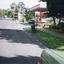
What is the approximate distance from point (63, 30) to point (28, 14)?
4686cm

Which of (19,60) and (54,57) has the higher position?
(54,57)

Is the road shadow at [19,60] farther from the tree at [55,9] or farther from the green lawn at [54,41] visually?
the tree at [55,9]

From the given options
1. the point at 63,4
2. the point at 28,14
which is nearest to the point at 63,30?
the point at 63,4

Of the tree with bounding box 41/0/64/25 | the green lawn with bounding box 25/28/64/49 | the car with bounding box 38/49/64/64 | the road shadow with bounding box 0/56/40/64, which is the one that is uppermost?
the tree with bounding box 41/0/64/25

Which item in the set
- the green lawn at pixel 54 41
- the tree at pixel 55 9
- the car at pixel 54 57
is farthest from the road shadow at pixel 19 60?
the tree at pixel 55 9

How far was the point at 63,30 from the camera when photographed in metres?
16.8

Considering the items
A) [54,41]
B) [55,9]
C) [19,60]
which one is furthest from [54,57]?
[55,9]

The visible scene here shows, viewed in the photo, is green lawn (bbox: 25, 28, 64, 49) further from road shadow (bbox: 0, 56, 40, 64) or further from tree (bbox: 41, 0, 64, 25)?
tree (bbox: 41, 0, 64, 25)

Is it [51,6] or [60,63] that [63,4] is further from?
[60,63]

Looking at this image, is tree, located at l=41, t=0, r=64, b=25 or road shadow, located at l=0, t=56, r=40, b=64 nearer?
road shadow, located at l=0, t=56, r=40, b=64

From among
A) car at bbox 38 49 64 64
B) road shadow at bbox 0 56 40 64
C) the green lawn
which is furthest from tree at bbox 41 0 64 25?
car at bbox 38 49 64 64

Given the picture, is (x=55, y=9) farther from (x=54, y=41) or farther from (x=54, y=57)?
(x=54, y=57)

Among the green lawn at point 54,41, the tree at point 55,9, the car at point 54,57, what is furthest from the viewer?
the tree at point 55,9

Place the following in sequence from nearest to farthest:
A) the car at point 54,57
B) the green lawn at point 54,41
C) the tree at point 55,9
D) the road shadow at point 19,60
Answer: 1. the car at point 54,57
2. the road shadow at point 19,60
3. the green lawn at point 54,41
4. the tree at point 55,9
